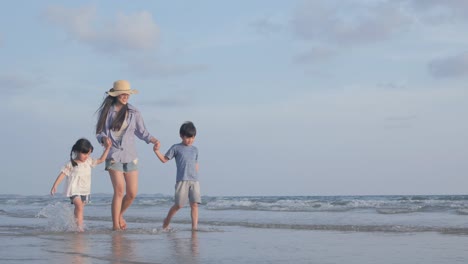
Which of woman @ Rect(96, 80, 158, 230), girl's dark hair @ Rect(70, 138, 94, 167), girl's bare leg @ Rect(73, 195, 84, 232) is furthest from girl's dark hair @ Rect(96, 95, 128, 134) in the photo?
girl's bare leg @ Rect(73, 195, 84, 232)

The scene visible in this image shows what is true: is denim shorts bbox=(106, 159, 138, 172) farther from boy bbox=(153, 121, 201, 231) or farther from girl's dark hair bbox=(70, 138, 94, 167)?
girl's dark hair bbox=(70, 138, 94, 167)

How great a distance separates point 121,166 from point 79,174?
33.3 inches

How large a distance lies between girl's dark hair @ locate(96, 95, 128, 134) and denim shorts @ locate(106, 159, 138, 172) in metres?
0.39

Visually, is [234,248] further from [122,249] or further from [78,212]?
[78,212]

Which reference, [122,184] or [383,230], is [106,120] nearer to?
[122,184]

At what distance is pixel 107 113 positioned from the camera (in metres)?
7.58

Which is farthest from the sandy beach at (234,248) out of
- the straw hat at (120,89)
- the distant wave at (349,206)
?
the distant wave at (349,206)

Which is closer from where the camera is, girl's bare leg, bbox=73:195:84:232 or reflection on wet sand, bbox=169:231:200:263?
reflection on wet sand, bbox=169:231:200:263

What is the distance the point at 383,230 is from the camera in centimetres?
776

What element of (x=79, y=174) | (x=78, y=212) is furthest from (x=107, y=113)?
(x=78, y=212)

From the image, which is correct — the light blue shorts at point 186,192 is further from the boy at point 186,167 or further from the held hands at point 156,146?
the held hands at point 156,146

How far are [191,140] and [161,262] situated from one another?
379 centimetres

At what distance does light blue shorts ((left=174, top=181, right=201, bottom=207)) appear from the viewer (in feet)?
25.9

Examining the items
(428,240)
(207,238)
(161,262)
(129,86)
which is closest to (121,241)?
(207,238)
